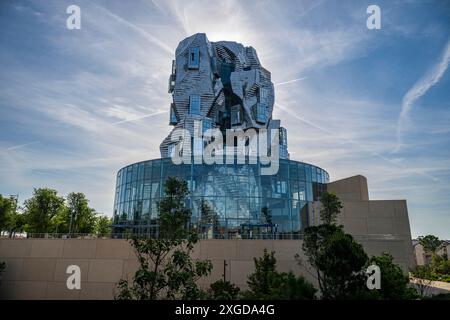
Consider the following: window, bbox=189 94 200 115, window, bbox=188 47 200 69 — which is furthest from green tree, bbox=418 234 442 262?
window, bbox=188 47 200 69

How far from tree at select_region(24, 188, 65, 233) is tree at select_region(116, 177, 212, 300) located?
37.1m

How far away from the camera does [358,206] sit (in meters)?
30.1

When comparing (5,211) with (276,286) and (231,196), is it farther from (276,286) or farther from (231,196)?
(276,286)

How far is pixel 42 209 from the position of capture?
43.9 meters

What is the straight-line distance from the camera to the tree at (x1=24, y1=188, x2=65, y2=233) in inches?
1676

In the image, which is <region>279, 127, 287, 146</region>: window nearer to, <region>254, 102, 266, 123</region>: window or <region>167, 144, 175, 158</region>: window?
<region>254, 102, 266, 123</region>: window

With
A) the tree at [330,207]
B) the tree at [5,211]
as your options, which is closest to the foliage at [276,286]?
the tree at [330,207]

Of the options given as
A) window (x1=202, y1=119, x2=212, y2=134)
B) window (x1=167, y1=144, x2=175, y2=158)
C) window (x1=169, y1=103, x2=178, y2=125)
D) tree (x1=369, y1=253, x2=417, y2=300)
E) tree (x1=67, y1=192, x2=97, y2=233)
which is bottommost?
tree (x1=369, y1=253, x2=417, y2=300)

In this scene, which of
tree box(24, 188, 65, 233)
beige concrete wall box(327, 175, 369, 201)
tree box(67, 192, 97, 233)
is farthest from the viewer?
tree box(67, 192, 97, 233)

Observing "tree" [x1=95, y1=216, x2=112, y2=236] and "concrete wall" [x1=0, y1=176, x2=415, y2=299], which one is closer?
"concrete wall" [x1=0, y1=176, x2=415, y2=299]

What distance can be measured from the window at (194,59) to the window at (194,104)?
5759 mm
